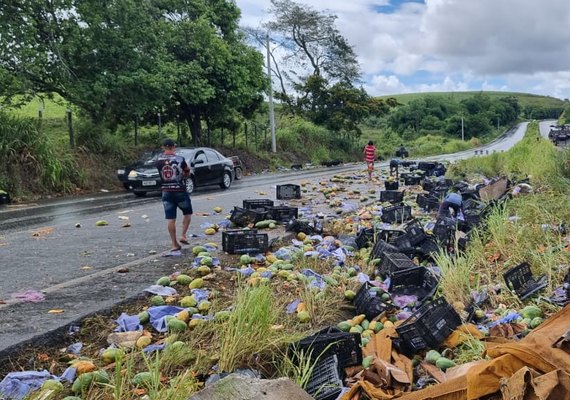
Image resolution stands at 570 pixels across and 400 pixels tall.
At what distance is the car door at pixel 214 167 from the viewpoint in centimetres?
1764

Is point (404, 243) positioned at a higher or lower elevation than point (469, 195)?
lower

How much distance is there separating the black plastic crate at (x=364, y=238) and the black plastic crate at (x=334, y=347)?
3695 mm

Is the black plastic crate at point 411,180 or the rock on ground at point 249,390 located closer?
the rock on ground at point 249,390

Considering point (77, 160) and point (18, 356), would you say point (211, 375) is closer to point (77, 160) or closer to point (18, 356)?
point (18, 356)

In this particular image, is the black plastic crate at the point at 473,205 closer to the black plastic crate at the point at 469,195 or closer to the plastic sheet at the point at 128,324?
the black plastic crate at the point at 469,195

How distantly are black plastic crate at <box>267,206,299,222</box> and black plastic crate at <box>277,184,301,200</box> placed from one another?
4189 millimetres

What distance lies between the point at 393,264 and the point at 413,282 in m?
0.36

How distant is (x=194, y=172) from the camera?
16609mm

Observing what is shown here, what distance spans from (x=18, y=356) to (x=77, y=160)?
1584 cm

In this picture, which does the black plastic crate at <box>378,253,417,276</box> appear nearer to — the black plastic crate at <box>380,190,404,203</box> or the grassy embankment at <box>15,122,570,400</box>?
the grassy embankment at <box>15,122,570,400</box>

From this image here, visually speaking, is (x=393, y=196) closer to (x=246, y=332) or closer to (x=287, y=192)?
(x=287, y=192)

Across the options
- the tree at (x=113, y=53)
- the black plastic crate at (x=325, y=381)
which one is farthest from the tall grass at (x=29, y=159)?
the black plastic crate at (x=325, y=381)

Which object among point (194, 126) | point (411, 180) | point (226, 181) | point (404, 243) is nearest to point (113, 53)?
point (226, 181)

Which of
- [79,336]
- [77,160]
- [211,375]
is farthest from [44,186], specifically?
[211,375]
